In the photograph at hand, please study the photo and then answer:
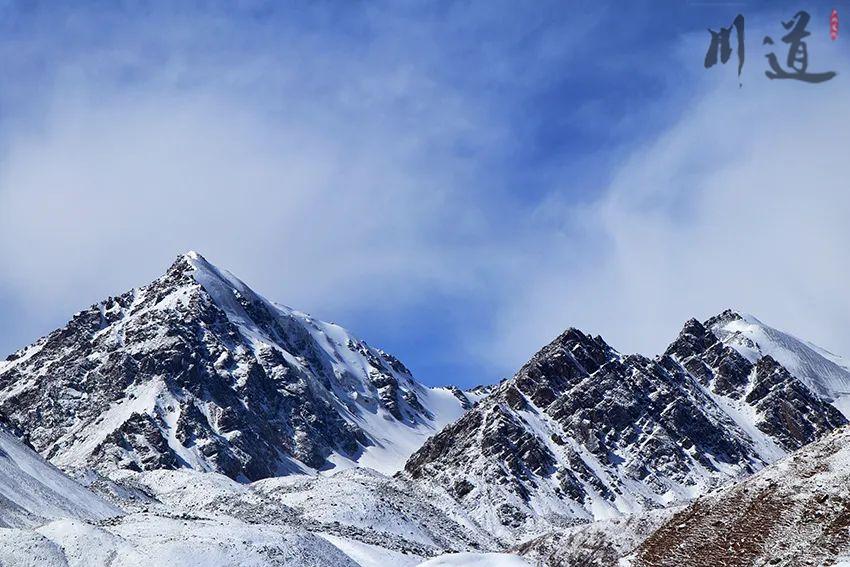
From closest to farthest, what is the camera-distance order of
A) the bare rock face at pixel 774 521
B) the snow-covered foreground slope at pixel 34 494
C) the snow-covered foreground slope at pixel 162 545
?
1. the bare rock face at pixel 774 521
2. the snow-covered foreground slope at pixel 162 545
3. the snow-covered foreground slope at pixel 34 494

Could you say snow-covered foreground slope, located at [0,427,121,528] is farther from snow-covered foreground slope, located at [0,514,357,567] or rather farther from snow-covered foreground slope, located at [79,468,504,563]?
snow-covered foreground slope, located at [0,514,357,567]

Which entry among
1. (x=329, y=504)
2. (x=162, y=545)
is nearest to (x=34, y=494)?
(x=162, y=545)

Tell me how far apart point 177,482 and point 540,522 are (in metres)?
71.1

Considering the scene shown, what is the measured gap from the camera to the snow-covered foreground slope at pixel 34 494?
89019 millimetres

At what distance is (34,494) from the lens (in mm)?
101062

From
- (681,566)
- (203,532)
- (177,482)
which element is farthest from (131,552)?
(177,482)

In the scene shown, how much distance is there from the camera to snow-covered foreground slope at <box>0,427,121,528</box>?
3505 inches

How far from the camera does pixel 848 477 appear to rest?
131 ft

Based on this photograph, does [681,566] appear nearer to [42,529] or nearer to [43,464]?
[42,529]

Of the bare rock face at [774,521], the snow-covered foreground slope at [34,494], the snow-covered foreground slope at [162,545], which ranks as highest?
the snow-covered foreground slope at [34,494]

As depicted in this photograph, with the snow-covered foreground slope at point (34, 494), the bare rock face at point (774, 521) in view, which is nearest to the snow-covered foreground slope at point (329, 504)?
the snow-covered foreground slope at point (34, 494)

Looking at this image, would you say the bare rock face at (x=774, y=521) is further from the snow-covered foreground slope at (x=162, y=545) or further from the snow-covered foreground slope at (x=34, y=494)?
the snow-covered foreground slope at (x=34, y=494)

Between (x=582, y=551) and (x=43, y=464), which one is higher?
(x=43, y=464)

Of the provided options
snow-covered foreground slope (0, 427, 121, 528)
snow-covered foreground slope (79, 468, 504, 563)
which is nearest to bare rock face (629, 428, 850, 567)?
snow-covered foreground slope (0, 427, 121, 528)
